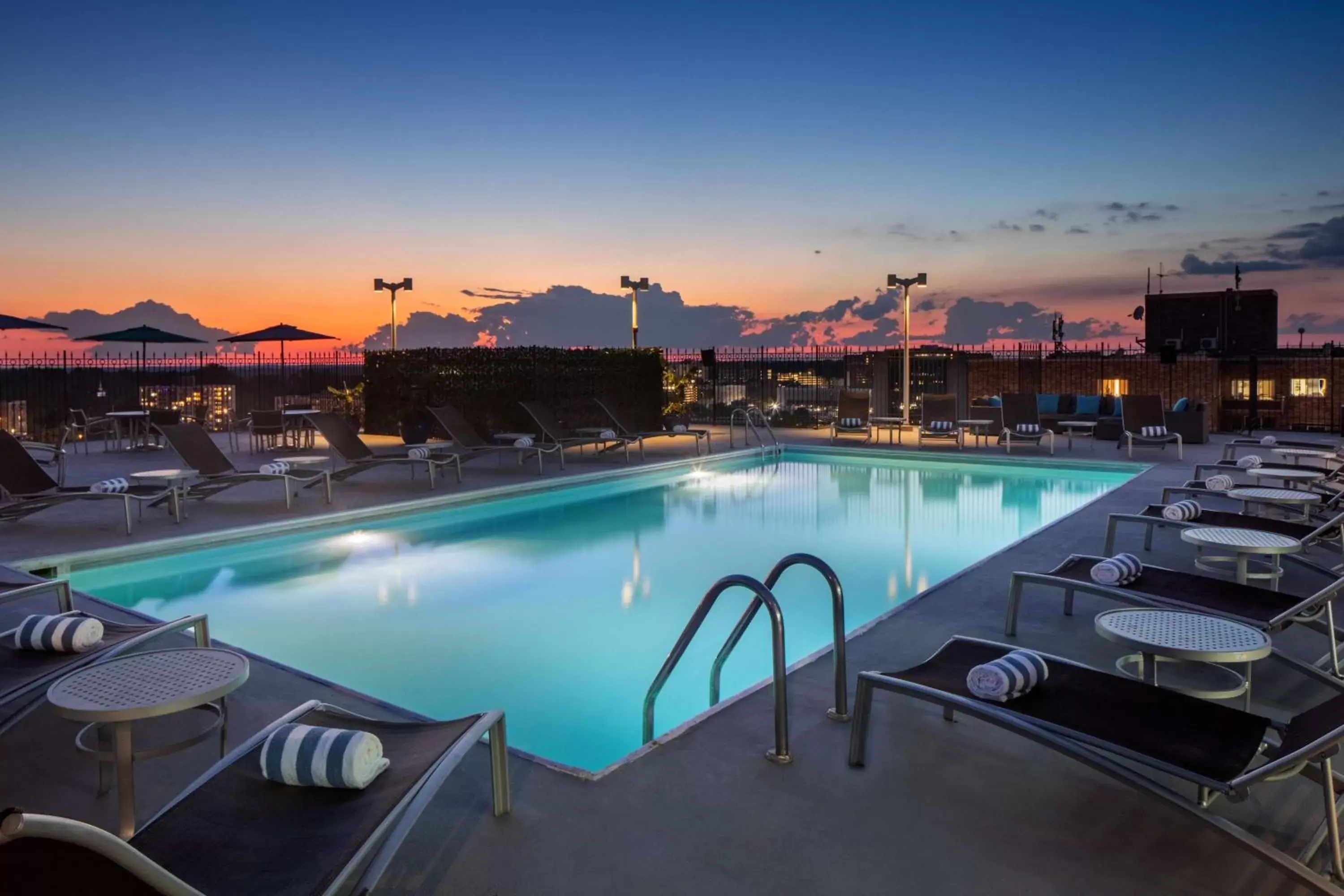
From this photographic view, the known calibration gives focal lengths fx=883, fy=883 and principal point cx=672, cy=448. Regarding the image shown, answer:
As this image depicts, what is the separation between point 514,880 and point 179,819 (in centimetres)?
80

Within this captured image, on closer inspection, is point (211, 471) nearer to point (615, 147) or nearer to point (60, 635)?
point (60, 635)

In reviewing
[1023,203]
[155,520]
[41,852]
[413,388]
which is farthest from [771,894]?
[1023,203]

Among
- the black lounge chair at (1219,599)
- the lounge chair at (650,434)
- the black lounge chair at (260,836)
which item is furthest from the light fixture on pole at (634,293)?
the black lounge chair at (260,836)

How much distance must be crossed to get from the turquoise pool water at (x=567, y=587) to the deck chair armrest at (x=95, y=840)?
7.16 ft

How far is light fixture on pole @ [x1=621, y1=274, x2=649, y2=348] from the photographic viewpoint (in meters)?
17.4

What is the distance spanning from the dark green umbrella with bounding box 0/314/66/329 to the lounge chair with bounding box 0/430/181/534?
23.7 feet

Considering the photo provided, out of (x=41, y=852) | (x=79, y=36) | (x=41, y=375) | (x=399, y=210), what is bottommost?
(x=41, y=852)

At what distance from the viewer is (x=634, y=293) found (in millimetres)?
17703

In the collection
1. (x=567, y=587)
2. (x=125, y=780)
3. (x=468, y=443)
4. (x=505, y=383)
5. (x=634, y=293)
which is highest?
(x=634, y=293)

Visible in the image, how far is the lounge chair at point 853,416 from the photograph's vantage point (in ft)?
48.3

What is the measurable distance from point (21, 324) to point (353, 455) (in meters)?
7.50

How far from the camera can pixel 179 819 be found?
202 centimetres

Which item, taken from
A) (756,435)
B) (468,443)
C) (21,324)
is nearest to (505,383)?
(468,443)

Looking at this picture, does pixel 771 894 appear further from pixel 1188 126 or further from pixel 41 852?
pixel 1188 126
